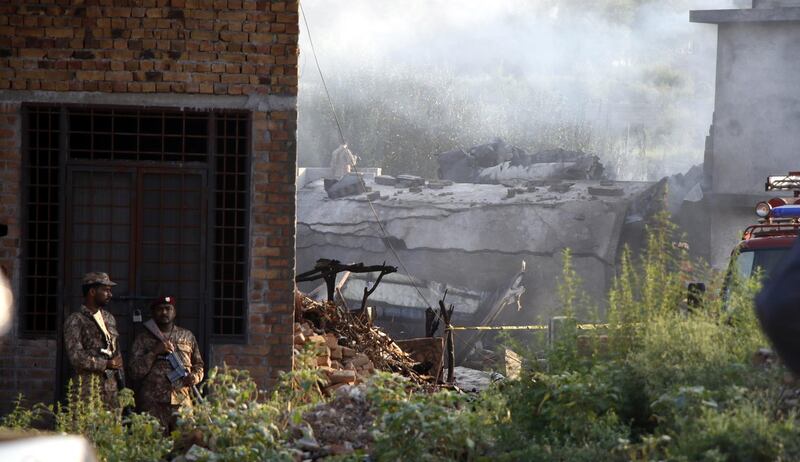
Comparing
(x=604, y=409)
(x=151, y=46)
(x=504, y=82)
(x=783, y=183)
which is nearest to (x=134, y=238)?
(x=151, y=46)

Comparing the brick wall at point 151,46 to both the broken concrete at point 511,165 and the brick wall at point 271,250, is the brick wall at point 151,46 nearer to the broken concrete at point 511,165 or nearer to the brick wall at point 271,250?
the brick wall at point 271,250

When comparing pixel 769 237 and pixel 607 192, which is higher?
pixel 607 192

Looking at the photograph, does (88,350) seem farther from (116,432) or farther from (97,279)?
(116,432)

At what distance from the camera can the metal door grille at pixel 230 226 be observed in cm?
942

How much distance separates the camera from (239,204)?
946 cm

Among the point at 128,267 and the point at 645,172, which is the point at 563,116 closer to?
the point at 645,172

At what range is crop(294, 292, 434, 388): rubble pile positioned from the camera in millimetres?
10855

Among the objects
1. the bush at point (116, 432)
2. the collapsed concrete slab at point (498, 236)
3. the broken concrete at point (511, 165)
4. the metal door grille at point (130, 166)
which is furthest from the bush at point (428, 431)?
the broken concrete at point (511, 165)

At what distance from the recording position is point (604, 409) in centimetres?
643

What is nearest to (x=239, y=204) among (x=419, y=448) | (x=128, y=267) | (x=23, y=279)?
(x=128, y=267)

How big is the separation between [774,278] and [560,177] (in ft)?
75.1

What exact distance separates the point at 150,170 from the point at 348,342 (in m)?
3.14

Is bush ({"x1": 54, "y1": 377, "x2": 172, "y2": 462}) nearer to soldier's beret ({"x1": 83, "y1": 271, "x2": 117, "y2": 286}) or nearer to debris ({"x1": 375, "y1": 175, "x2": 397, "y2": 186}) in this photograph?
soldier's beret ({"x1": 83, "y1": 271, "x2": 117, "y2": 286})

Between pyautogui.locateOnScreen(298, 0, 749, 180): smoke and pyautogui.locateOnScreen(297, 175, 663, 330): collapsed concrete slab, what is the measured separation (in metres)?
22.8
